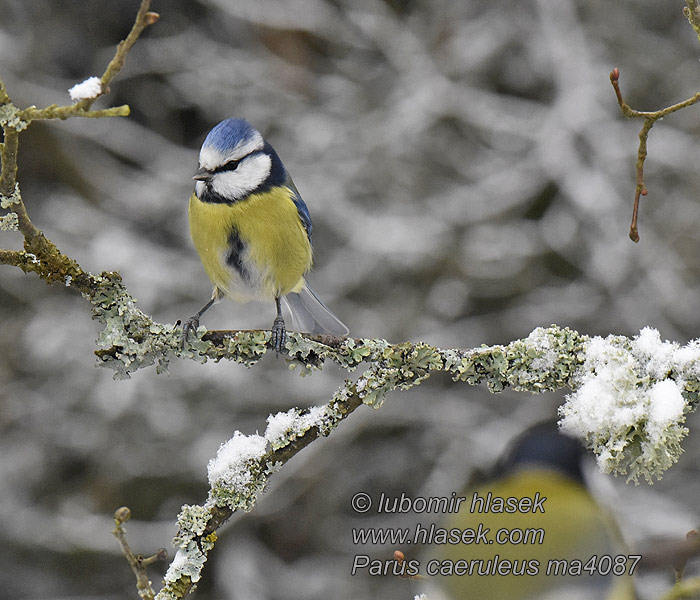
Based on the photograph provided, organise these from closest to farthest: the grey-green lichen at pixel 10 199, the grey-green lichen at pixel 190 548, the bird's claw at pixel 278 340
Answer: the grey-green lichen at pixel 10 199
the grey-green lichen at pixel 190 548
the bird's claw at pixel 278 340

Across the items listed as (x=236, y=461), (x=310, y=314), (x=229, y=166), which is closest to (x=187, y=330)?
(x=236, y=461)

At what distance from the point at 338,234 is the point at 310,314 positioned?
1281 mm

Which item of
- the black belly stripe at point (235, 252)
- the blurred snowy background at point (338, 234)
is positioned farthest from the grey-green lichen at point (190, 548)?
the blurred snowy background at point (338, 234)

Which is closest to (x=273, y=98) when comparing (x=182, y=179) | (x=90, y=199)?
(x=182, y=179)

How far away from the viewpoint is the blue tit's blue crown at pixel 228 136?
2.22m

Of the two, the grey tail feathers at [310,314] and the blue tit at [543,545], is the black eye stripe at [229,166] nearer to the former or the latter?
the grey tail feathers at [310,314]

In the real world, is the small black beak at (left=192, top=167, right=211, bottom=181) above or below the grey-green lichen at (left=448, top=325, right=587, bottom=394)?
above

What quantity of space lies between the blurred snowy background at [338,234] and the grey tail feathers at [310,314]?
2.80ft

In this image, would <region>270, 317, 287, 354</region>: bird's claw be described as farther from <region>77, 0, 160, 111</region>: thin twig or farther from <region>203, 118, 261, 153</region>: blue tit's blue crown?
<region>203, 118, 261, 153</region>: blue tit's blue crown

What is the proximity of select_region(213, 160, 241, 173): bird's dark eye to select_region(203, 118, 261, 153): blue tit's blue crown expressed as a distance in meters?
0.04

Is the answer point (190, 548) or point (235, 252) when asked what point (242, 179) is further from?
point (190, 548)

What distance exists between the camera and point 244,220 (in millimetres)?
2270

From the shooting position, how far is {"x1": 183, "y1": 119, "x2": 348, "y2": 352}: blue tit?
7.34ft

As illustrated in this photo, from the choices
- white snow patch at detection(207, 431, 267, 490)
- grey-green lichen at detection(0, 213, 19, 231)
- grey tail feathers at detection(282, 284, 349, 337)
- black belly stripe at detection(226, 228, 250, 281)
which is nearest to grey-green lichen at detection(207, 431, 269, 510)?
white snow patch at detection(207, 431, 267, 490)
